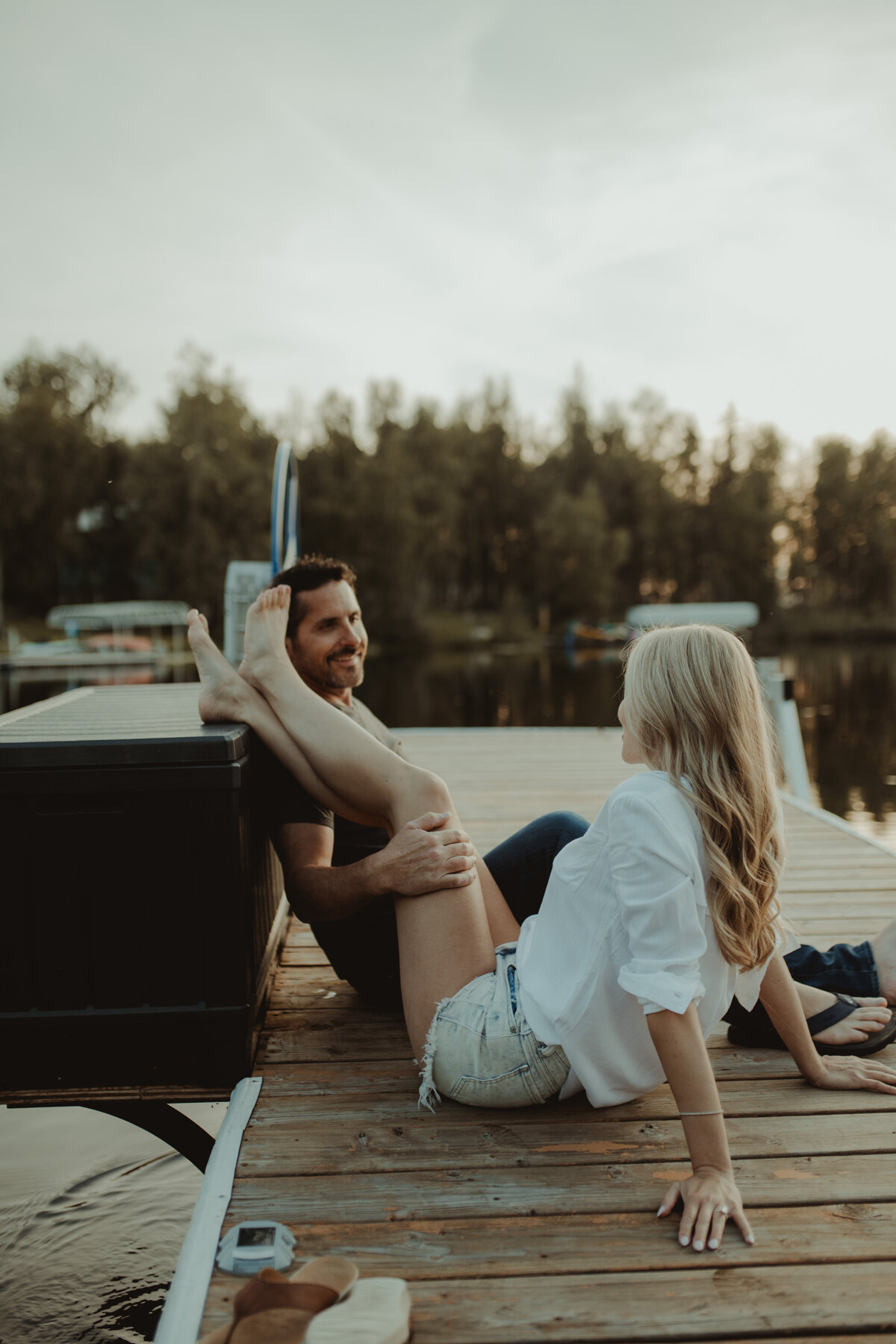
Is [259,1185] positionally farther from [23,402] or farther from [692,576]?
[692,576]

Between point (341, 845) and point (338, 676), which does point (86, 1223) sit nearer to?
point (341, 845)

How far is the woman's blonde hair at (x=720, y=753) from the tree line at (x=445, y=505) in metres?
34.5

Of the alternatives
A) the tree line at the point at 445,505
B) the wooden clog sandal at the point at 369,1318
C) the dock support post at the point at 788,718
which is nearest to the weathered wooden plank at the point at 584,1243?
the wooden clog sandal at the point at 369,1318

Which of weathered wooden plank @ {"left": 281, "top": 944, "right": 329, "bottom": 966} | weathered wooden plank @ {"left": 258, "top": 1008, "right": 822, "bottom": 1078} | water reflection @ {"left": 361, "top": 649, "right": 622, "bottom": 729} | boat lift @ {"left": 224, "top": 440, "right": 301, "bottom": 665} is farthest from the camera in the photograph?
water reflection @ {"left": 361, "top": 649, "right": 622, "bottom": 729}

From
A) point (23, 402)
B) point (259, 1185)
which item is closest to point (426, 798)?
point (259, 1185)

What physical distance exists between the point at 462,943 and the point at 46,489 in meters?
39.2

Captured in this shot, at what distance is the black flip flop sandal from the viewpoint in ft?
6.63

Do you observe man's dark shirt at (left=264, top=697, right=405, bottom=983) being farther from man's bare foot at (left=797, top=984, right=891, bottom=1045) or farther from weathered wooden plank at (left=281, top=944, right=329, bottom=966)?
man's bare foot at (left=797, top=984, right=891, bottom=1045)

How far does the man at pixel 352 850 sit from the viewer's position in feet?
5.85

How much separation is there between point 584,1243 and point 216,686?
1.30m


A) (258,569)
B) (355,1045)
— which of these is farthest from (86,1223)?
Answer: (258,569)

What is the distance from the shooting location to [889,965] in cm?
221

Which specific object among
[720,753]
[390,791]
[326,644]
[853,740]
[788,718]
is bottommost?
[853,740]

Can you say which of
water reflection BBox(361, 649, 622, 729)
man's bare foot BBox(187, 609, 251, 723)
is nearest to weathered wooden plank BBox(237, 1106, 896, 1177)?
man's bare foot BBox(187, 609, 251, 723)
